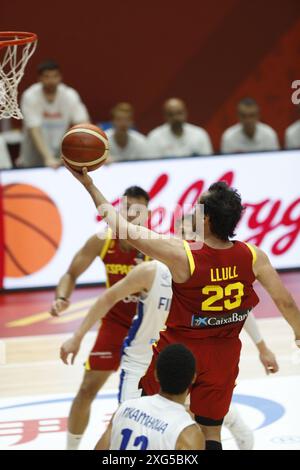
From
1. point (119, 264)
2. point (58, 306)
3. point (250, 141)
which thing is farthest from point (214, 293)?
point (250, 141)

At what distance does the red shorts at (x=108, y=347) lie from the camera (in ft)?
23.3

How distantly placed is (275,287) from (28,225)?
6.63 m

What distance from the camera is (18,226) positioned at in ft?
38.5

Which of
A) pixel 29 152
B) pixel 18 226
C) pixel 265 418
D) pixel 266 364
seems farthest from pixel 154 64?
pixel 266 364

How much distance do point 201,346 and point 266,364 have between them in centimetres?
121

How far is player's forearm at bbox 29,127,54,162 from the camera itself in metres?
12.0

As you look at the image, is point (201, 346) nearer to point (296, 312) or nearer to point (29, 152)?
point (296, 312)

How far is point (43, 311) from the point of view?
11312mm

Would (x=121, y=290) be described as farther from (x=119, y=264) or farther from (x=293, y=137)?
(x=293, y=137)

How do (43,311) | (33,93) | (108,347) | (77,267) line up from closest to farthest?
(108,347), (77,267), (43,311), (33,93)

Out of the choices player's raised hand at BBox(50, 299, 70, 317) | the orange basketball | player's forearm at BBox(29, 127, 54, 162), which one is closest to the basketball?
player's raised hand at BBox(50, 299, 70, 317)

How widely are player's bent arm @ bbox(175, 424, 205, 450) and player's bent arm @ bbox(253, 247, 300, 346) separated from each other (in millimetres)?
1274

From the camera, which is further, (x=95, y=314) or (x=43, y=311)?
(x=43, y=311)

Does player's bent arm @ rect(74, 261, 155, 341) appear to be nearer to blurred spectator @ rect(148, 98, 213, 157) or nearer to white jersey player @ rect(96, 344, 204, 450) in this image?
white jersey player @ rect(96, 344, 204, 450)
